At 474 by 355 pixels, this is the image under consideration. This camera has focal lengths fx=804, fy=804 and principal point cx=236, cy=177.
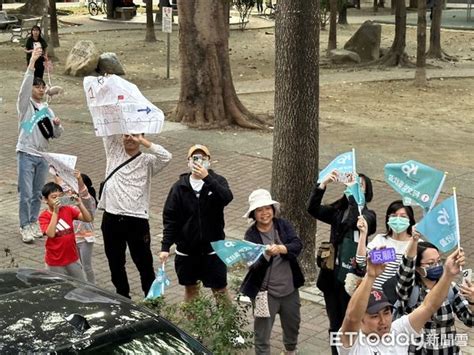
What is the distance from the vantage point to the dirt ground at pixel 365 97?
14.1 m

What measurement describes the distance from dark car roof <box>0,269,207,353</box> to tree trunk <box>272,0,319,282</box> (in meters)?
3.98

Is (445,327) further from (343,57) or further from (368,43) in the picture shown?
(368,43)

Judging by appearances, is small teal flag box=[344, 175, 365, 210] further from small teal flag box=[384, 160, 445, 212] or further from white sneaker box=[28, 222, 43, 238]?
white sneaker box=[28, 222, 43, 238]

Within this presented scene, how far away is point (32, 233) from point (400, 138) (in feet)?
25.1

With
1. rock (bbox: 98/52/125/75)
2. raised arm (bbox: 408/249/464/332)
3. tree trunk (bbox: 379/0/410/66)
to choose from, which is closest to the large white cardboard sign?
raised arm (bbox: 408/249/464/332)

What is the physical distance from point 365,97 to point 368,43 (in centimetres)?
711

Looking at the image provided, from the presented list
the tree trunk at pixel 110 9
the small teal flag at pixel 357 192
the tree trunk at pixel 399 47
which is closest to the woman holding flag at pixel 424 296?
the small teal flag at pixel 357 192

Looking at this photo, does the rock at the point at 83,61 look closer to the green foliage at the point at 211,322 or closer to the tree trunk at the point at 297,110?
the tree trunk at the point at 297,110

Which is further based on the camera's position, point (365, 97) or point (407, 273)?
point (365, 97)

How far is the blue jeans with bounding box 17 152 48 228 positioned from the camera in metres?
8.93

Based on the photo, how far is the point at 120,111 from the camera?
6895 millimetres

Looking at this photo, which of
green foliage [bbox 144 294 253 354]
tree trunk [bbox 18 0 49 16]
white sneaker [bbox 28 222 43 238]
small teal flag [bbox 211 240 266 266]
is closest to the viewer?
green foliage [bbox 144 294 253 354]

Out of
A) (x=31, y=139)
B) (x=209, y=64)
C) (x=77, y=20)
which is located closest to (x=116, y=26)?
(x=77, y=20)

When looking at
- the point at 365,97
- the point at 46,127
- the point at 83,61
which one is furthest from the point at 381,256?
the point at 83,61
